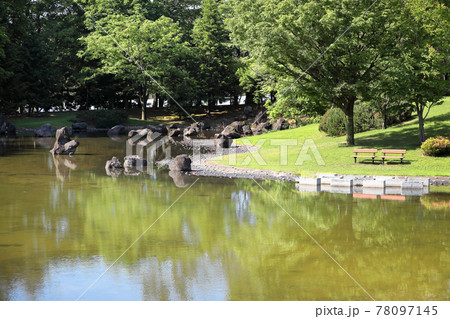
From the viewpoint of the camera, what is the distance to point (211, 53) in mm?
66312

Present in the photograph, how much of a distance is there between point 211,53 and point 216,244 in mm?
56564

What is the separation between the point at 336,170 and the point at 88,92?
49.5 meters

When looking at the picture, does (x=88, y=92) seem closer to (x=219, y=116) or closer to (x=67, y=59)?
(x=67, y=59)

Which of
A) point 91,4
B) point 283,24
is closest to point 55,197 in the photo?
point 283,24

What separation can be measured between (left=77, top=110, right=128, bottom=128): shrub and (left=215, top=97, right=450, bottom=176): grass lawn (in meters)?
25.8

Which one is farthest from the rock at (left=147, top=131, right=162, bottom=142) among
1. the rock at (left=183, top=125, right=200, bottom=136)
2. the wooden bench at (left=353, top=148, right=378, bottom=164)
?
the wooden bench at (left=353, top=148, right=378, bottom=164)

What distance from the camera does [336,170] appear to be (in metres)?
23.2

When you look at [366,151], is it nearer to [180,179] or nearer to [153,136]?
[180,179]

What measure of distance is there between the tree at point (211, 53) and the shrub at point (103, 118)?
11776 millimetres

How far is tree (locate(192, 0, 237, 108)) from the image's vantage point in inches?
2586

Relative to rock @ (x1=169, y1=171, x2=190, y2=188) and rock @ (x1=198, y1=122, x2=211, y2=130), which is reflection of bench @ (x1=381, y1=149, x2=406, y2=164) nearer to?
rock @ (x1=169, y1=171, x2=190, y2=188)

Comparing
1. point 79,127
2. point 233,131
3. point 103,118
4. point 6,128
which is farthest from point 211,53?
point 6,128

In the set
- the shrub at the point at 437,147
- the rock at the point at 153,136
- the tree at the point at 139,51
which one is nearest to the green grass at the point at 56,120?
the tree at the point at 139,51

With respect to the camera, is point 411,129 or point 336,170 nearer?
point 336,170
